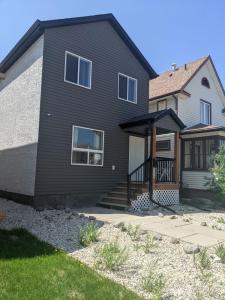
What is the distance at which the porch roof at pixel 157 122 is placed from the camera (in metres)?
12.0

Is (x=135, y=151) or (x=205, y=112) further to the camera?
(x=205, y=112)

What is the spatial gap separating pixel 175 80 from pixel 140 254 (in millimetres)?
14150

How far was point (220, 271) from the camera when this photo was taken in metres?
5.10

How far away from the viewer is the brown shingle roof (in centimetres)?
1711

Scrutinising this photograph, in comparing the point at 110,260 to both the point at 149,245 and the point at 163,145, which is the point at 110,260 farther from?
the point at 163,145

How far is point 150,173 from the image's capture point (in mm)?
11773

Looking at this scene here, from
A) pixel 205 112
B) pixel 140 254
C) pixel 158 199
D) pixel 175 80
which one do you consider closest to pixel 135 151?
pixel 158 199


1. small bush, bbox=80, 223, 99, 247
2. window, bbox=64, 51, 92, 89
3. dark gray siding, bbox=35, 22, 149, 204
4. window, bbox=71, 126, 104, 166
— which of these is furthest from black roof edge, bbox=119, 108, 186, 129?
small bush, bbox=80, 223, 99, 247

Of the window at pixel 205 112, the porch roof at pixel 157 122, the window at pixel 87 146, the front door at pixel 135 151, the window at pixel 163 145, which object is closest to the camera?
the window at pixel 87 146

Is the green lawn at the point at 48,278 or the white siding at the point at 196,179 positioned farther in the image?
the white siding at the point at 196,179

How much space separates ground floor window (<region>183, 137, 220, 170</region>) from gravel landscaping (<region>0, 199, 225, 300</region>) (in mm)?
6901

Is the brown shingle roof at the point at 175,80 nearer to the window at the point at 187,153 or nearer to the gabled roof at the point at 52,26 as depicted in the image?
the gabled roof at the point at 52,26

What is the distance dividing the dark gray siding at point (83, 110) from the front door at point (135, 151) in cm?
44

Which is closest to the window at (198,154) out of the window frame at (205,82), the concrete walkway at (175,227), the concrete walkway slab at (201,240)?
the window frame at (205,82)
